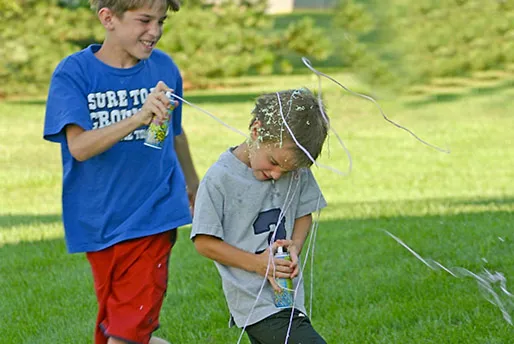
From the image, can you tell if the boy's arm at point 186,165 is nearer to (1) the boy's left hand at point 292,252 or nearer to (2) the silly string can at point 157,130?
(2) the silly string can at point 157,130

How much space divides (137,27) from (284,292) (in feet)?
3.47

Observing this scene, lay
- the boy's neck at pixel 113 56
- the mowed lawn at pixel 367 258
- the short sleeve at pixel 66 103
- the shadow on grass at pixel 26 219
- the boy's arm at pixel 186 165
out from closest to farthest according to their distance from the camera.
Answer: the short sleeve at pixel 66 103 → the boy's neck at pixel 113 56 → the boy's arm at pixel 186 165 → the mowed lawn at pixel 367 258 → the shadow on grass at pixel 26 219

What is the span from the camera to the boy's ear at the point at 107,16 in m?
3.20

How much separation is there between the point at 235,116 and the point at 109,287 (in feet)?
35.2

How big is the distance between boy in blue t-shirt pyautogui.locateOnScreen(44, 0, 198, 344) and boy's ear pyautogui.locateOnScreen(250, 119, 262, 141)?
510 mm

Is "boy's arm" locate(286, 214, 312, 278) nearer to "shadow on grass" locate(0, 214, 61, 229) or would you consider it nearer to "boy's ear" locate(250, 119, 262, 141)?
"boy's ear" locate(250, 119, 262, 141)

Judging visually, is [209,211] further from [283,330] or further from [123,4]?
[123,4]

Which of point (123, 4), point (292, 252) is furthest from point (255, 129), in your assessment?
point (123, 4)

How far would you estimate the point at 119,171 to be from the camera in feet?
10.8

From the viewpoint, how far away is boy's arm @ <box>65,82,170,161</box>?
287 cm

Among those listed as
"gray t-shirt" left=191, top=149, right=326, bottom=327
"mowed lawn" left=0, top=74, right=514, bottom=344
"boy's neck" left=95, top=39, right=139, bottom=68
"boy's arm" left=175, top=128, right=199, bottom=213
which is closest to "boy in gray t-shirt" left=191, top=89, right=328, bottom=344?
"gray t-shirt" left=191, top=149, right=326, bottom=327

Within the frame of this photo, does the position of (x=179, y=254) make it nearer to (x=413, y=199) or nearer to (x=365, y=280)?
(x=365, y=280)

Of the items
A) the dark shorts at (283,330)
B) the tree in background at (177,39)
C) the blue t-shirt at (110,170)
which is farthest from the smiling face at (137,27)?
the tree in background at (177,39)

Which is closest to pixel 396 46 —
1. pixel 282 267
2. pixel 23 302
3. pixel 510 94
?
pixel 510 94
